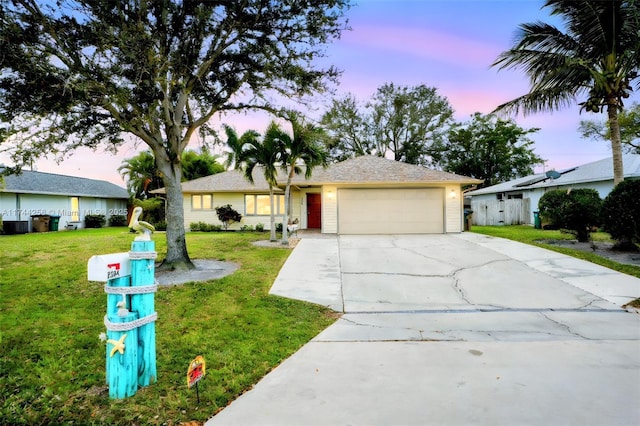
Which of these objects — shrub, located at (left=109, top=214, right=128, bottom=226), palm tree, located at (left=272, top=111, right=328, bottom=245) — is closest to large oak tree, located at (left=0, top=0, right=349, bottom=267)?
palm tree, located at (left=272, top=111, right=328, bottom=245)

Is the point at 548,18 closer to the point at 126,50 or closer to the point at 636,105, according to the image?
the point at 126,50

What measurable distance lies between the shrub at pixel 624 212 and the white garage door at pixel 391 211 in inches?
254

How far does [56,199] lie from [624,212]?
26.8m

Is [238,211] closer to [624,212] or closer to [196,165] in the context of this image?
[196,165]

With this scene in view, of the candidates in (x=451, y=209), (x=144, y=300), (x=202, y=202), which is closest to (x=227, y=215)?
(x=202, y=202)

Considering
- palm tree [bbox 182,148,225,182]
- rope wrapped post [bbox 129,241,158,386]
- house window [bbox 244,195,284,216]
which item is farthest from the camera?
palm tree [bbox 182,148,225,182]

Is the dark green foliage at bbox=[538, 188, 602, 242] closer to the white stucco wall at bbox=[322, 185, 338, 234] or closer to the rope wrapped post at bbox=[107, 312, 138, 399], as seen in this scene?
the white stucco wall at bbox=[322, 185, 338, 234]

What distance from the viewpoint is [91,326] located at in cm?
445

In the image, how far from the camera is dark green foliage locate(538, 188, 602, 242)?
409 inches

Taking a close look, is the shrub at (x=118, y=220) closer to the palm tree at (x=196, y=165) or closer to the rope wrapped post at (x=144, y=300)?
the palm tree at (x=196, y=165)

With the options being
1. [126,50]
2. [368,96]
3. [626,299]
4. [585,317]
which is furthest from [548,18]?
[368,96]

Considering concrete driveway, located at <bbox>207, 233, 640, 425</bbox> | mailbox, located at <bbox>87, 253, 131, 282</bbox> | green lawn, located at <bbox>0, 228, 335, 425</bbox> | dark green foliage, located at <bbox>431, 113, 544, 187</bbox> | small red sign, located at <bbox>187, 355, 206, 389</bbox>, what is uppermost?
dark green foliage, located at <bbox>431, 113, 544, 187</bbox>

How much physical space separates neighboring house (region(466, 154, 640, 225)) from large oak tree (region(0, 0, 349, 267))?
15.5 metres

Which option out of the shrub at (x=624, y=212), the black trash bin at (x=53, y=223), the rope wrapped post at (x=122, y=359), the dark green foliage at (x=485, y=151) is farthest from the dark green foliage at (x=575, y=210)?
the black trash bin at (x=53, y=223)
